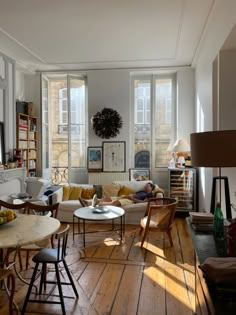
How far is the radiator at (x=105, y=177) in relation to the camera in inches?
251

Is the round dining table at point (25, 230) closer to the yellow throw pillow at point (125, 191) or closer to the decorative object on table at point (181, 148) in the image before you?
the yellow throw pillow at point (125, 191)

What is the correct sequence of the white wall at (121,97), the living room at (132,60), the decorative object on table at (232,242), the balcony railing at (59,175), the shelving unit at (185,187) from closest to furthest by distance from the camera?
the decorative object on table at (232,242), the living room at (132,60), the shelving unit at (185,187), the white wall at (121,97), the balcony railing at (59,175)

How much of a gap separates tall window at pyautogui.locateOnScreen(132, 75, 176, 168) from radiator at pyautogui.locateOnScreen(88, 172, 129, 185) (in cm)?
45

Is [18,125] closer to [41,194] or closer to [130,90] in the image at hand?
[41,194]

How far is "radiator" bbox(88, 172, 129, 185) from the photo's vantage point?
6.38 meters

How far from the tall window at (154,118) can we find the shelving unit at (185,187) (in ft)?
2.62

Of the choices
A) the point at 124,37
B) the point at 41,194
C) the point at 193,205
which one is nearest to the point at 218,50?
the point at 124,37

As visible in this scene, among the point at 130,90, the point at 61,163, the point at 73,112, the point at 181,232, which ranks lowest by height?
the point at 181,232

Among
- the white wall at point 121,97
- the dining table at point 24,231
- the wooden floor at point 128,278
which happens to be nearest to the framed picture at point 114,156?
the white wall at point 121,97

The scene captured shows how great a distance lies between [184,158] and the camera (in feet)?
19.3

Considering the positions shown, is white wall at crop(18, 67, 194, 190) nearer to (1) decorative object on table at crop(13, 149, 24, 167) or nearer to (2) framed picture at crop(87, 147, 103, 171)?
(2) framed picture at crop(87, 147, 103, 171)

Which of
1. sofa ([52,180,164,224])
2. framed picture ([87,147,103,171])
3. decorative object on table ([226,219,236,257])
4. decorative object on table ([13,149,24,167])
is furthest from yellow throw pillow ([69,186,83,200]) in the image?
decorative object on table ([226,219,236,257])

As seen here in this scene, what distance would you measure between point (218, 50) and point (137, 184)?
3.10 meters

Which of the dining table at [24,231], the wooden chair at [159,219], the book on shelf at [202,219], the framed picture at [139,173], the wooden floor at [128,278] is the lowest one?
the wooden floor at [128,278]
